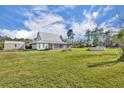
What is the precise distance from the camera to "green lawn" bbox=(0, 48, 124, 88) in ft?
14.0

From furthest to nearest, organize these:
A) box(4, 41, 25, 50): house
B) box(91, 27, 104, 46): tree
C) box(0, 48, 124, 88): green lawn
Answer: box(4, 41, 25, 50): house → box(91, 27, 104, 46): tree → box(0, 48, 124, 88): green lawn

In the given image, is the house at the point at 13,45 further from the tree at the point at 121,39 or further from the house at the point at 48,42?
the tree at the point at 121,39

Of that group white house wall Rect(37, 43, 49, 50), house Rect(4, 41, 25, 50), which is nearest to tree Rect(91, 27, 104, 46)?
white house wall Rect(37, 43, 49, 50)

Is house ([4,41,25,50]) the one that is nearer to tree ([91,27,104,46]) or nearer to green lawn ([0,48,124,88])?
green lawn ([0,48,124,88])

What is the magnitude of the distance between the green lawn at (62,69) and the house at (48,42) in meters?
0.13

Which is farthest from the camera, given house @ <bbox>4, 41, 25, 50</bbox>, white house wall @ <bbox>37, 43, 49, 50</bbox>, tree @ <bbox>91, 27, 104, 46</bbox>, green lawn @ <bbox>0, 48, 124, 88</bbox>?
white house wall @ <bbox>37, 43, 49, 50</bbox>

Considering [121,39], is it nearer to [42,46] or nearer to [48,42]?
[48,42]

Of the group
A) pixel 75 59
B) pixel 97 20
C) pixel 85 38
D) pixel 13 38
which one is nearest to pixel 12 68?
pixel 13 38

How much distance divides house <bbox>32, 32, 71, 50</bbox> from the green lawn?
0.43ft

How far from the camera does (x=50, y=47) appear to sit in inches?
200

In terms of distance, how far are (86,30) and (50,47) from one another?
2.60 feet

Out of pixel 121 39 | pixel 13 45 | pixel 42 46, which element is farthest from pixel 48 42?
pixel 121 39

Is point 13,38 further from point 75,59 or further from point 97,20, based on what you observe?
point 97,20

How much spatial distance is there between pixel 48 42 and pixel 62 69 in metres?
0.72
